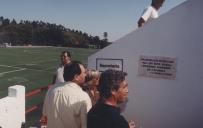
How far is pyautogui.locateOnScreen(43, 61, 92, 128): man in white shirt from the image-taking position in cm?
409

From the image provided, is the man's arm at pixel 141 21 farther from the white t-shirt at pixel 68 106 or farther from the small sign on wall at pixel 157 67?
the white t-shirt at pixel 68 106

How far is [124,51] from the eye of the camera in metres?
6.52

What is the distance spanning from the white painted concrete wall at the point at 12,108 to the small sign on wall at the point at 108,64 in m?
1.49

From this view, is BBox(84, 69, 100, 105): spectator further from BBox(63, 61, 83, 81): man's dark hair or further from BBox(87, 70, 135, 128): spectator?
BBox(87, 70, 135, 128): spectator

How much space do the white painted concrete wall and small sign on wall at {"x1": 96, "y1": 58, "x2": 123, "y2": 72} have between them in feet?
4.88

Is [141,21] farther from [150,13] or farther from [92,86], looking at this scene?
[92,86]

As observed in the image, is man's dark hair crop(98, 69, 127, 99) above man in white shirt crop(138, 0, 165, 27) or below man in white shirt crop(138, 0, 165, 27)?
below

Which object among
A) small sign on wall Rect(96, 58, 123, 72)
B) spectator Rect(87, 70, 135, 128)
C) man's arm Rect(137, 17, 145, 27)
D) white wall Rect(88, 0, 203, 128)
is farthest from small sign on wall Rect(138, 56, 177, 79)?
spectator Rect(87, 70, 135, 128)

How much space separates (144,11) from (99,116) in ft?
12.9

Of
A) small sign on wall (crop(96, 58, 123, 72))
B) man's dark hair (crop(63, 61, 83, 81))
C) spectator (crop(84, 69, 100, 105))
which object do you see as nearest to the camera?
man's dark hair (crop(63, 61, 83, 81))

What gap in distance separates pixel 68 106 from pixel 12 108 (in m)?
2.78

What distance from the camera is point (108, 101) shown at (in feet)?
10.9

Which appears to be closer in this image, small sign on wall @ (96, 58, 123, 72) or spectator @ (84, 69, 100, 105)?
spectator @ (84, 69, 100, 105)

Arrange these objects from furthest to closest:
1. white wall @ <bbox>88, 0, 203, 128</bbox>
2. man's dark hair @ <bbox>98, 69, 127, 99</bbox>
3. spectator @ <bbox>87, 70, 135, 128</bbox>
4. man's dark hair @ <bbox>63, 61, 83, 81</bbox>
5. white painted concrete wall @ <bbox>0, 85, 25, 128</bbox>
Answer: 1. white painted concrete wall @ <bbox>0, 85, 25, 128</bbox>
2. white wall @ <bbox>88, 0, 203, 128</bbox>
3. man's dark hair @ <bbox>63, 61, 83, 81</bbox>
4. man's dark hair @ <bbox>98, 69, 127, 99</bbox>
5. spectator @ <bbox>87, 70, 135, 128</bbox>
